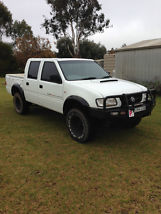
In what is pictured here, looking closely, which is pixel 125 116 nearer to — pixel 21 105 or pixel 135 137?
pixel 135 137

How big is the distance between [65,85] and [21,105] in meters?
2.69

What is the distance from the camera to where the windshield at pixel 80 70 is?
479 cm

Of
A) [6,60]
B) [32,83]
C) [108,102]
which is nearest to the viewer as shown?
[108,102]

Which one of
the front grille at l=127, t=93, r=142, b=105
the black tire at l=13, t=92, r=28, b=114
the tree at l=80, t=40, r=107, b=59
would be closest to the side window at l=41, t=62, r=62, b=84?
the black tire at l=13, t=92, r=28, b=114

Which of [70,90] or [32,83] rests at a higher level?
[32,83]

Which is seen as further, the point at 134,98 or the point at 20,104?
the point at 20,104

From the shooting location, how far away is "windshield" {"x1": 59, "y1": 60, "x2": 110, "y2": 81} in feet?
15.7

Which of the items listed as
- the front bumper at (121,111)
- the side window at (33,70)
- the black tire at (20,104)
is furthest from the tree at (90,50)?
the front bumper at (121,111)

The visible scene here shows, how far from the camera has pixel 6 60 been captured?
24.5m

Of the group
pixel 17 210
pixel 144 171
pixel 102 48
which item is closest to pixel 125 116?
pixel 144 171

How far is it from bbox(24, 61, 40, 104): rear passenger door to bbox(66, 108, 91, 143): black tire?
158 centimetres

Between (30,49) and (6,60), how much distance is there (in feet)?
18.1

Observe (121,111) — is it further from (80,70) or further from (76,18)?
(76,18)

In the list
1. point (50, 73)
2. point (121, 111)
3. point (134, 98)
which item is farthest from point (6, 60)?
point (121, 111)
